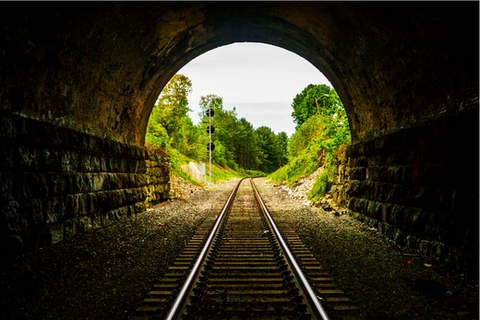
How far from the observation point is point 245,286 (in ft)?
10.0

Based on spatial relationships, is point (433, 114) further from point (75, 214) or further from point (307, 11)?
point (75, 214)

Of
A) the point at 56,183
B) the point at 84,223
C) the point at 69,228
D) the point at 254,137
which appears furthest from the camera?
the point at 254,137

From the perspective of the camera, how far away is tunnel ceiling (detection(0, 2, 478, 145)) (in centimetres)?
367

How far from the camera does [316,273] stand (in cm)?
343

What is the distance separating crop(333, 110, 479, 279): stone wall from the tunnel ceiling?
0.38 m

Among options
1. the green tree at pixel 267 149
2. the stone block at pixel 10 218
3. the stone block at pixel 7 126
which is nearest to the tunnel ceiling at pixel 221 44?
the stone block at pixel 7 126

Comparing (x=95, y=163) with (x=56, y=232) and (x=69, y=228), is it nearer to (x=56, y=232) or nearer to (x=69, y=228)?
(x=69, y=228)

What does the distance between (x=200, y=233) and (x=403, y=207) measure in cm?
394

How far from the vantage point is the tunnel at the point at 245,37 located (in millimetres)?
3602

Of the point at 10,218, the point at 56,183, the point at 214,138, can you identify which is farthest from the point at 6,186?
the point at 214,138

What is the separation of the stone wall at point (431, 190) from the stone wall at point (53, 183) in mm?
6115

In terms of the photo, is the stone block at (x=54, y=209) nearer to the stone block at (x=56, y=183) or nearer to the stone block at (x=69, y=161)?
the stone block at (x=56, y=183)

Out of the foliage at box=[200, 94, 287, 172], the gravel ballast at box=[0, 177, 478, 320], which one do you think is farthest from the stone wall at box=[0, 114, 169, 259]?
the foliage at box=[200, 94, 287, 172]

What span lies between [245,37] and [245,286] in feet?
22.6
